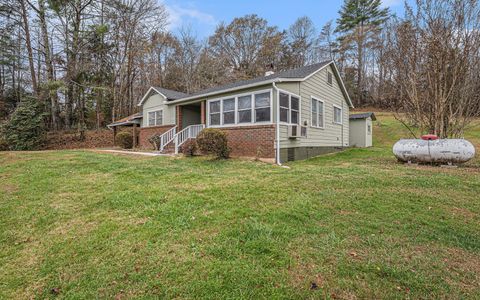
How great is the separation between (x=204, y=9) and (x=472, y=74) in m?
19.6

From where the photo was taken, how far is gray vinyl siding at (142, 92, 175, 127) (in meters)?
14.8

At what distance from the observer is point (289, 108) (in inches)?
393

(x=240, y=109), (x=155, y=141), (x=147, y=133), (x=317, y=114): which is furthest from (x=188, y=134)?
(x=317, y=114)

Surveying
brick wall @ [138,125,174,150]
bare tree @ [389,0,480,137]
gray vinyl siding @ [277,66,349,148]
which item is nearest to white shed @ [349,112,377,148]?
gray vinyl siding @ [277,66,349,148]

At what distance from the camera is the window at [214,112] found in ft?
38.4

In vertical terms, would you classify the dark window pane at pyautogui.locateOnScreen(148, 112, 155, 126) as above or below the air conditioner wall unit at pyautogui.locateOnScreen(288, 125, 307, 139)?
above

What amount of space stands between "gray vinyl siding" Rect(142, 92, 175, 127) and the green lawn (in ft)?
30.9

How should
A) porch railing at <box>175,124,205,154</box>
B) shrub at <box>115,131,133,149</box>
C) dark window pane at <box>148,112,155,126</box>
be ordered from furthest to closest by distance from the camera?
shrub at <box>115,131,133,149</box> → dark window pane at <box>148,112,155,126</box> → porch railing at <box>175,124,205,154</box>

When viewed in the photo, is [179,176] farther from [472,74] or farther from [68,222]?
[472,74]

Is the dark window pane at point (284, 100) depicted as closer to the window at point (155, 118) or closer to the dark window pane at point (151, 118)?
the window at point (155, 118)

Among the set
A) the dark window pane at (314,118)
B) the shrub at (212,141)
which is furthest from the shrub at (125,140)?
the dark window pane at (314,118)

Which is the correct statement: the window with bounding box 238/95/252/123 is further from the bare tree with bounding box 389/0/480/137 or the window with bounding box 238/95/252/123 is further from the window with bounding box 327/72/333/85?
the bare tree with bounding box 389/0/480/137

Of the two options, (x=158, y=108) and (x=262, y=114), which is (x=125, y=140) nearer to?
(x=158, y=108)

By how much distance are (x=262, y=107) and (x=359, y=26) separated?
2966 centimetres
